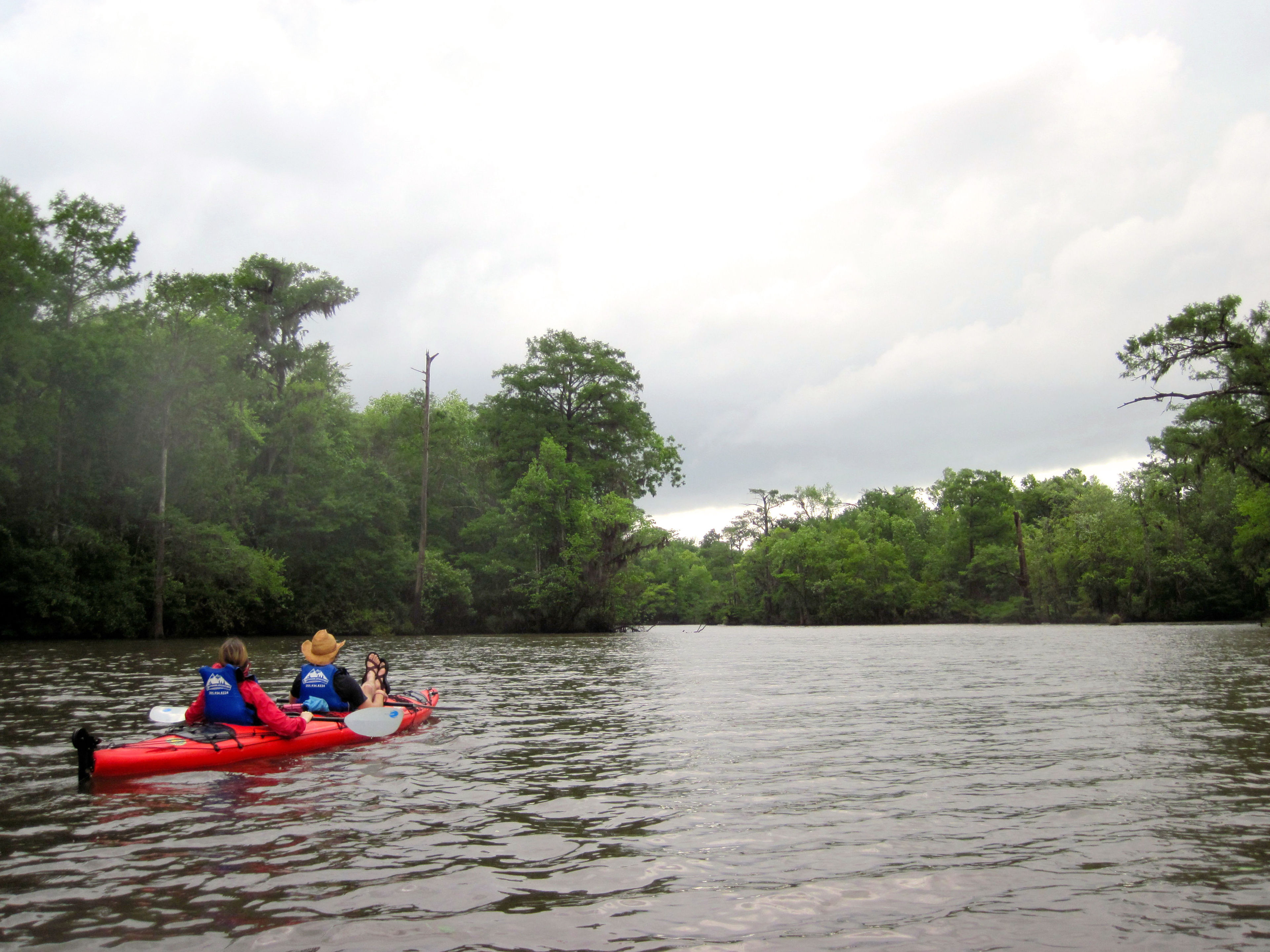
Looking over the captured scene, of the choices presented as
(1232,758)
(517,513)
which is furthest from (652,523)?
(1232,758)

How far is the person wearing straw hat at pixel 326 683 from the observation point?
11375 millimetres

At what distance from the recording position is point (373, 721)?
35.4 feet

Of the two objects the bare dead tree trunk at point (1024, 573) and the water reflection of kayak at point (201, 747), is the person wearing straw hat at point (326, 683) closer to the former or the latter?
the water reflection of kayak at point (201, 747)

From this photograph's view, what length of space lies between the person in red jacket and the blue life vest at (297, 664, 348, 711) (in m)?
1.30

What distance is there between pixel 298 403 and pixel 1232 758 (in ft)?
134

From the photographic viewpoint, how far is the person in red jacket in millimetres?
9875

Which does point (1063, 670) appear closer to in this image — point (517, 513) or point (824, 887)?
point (824, 887)

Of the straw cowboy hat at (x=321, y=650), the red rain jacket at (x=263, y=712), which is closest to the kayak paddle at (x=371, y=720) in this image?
the red rain jacket at (x=263, y=712)

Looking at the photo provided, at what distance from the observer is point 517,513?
46.9 metres

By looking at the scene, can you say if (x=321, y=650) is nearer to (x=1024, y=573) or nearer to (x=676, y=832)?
(x=676, y=832)

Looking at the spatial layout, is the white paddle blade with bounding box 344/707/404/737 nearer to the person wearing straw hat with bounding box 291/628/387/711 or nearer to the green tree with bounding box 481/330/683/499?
the person wearing straw hat with bounding box 291/628/387/711

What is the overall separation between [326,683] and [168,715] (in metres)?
1.78

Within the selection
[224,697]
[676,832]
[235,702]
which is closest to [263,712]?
[235,702]

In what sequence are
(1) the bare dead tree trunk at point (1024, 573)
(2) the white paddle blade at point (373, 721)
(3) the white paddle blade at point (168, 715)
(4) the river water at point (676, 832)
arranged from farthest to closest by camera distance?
(1) the bare dead tree trunk at point (1024, 573) < (2) the white paddle blade at point (373, 721) < (3) the white paddle blade at point (168, 715) < (4) the river water at point (676, 832)
